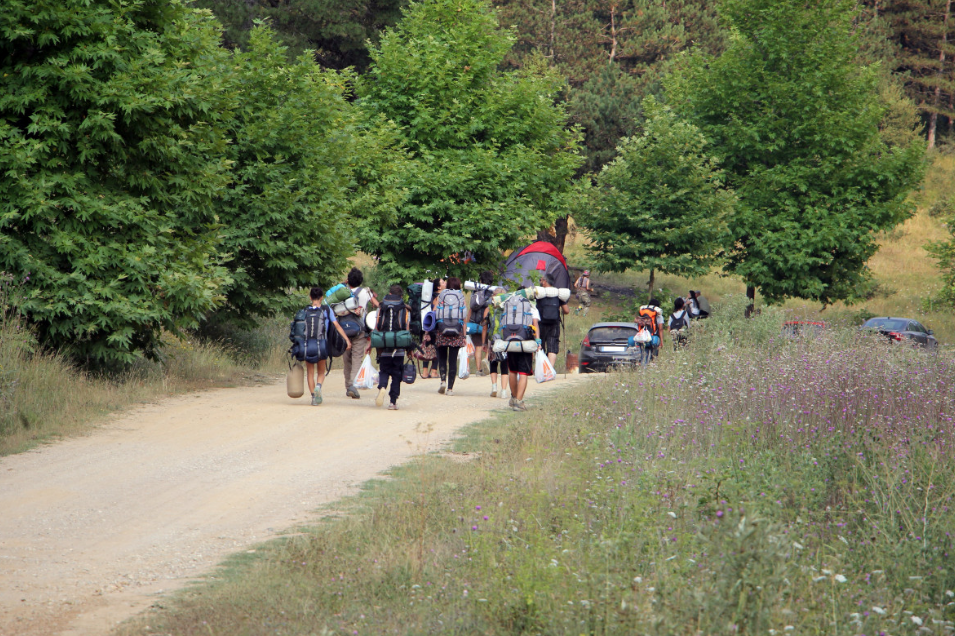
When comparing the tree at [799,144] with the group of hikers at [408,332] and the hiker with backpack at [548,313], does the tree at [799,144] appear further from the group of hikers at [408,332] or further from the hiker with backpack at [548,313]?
the group of hikers at [408,332]

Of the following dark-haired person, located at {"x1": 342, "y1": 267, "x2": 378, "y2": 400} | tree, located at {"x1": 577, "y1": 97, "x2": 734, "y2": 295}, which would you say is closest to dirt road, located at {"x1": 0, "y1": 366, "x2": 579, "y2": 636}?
dark-haired person, located at {"x1": 342, "y1": 267, "x2": 378, "y2": 400}

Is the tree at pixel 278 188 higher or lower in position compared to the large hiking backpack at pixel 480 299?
higher

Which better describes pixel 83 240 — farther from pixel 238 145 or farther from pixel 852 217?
pixel 852 217

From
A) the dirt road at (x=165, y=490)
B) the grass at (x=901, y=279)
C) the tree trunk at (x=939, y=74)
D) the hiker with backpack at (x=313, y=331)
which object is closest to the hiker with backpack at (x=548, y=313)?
the dirt road at (x=165, y=490)

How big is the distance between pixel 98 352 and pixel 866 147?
28442 mm

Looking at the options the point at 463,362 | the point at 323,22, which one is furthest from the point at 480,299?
the point at 323,22

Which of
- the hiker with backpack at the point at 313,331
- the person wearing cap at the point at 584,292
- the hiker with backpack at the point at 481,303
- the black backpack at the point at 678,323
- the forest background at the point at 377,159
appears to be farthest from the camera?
the person wearing cap at the point at 584,292

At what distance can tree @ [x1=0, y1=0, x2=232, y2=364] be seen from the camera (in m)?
12.5

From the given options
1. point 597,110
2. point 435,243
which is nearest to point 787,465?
point 435,243

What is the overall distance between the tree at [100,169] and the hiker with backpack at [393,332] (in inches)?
105

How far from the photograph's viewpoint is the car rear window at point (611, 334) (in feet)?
75.9

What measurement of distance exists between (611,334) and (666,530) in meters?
17.2

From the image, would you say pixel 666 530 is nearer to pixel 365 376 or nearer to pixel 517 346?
pixel 517 346

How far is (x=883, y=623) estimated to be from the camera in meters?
4.78
